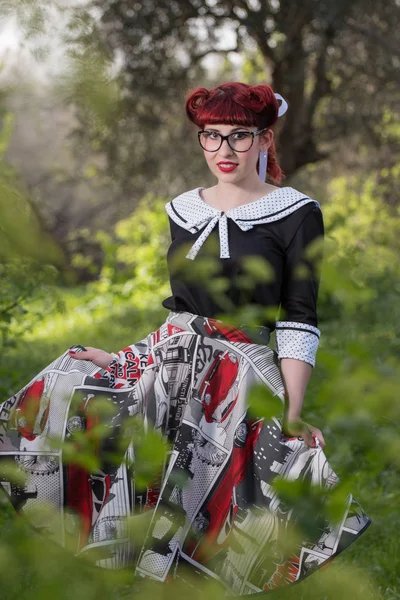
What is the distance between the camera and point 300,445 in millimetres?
2279

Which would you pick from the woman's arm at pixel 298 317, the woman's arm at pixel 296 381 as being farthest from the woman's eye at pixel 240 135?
the woman's arm at pixel 296 381

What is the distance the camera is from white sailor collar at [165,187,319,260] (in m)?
2.55

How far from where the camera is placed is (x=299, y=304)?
2.49 metres

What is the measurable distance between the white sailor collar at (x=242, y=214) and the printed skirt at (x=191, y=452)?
9.8 inches

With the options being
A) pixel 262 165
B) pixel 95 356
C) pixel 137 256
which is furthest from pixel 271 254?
pixel 137 256

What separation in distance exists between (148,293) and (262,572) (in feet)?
31.7

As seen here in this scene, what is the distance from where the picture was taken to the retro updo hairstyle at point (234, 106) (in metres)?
2.53

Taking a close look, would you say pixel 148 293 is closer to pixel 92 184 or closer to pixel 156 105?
pixel 156 105

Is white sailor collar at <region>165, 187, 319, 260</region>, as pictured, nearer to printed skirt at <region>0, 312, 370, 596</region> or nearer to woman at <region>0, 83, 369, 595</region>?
woman at <region>0, 83, 369, 595</region>

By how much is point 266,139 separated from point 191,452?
3.24 ft

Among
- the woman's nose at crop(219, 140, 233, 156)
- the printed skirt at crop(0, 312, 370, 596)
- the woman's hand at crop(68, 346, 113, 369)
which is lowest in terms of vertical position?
the printed skirt at crop(0, 312, 370, 596)

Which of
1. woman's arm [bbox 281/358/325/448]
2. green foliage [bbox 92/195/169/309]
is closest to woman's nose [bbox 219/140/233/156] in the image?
woman's arm [bbox 281/358/325/448]

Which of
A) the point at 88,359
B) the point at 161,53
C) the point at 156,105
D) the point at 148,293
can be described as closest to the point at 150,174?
the point at 156,105

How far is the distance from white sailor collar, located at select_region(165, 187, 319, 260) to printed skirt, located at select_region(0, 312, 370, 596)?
25 cm
